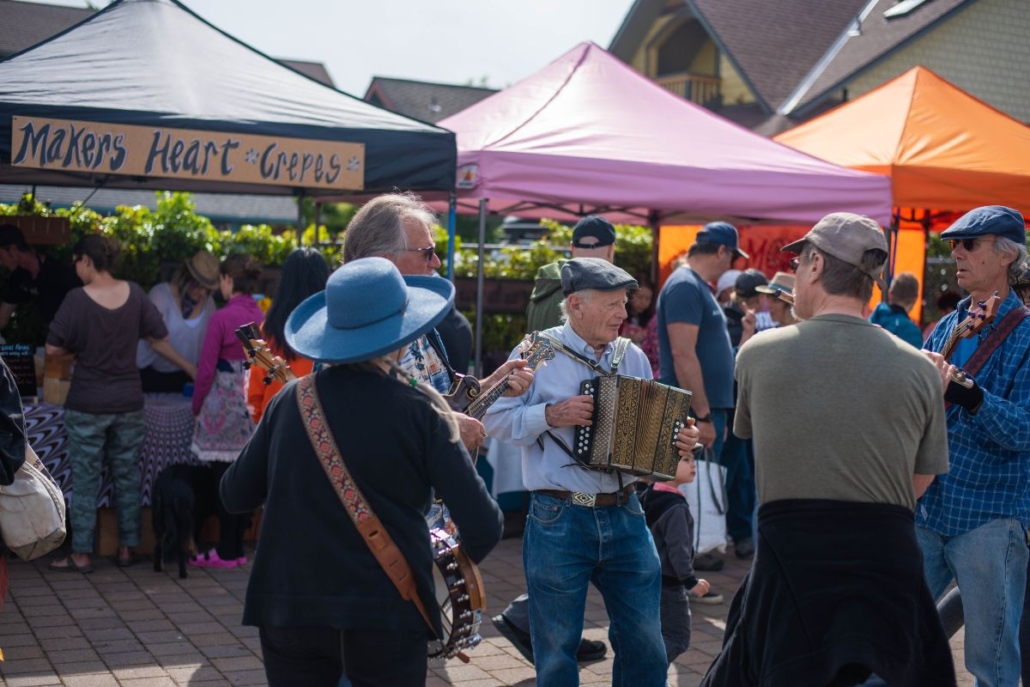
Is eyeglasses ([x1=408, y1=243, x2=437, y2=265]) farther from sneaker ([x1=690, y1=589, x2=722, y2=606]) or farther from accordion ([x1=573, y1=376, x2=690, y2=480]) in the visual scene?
sneaker ([x1=690, y1=589, x2=722, y2=606])

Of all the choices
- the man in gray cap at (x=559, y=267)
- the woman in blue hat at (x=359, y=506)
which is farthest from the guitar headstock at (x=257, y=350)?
the man in gray cap at (x=559, y=267)

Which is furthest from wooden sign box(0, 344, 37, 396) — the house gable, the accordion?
the house gable

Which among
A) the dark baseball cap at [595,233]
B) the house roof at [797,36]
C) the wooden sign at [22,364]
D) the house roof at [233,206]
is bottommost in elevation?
the house roof at [233,206]

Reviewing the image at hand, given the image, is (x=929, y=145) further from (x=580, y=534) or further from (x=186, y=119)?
(x=580, y=534)

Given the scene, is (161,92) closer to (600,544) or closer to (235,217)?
(600,544)

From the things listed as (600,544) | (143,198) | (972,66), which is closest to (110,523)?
(600,544)

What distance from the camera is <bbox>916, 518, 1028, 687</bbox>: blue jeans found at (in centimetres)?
381

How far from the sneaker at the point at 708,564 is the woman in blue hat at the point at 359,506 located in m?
4.63

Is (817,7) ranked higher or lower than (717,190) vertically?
higher

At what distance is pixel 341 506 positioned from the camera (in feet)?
9.07

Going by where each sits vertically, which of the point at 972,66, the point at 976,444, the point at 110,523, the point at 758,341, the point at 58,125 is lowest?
the point at 110,523

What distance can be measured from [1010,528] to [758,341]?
4.75 ft

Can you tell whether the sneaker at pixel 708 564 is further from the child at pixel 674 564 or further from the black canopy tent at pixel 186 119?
the black canopy tent at pixel 186 119

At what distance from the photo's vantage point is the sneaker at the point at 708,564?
724 centimetres
